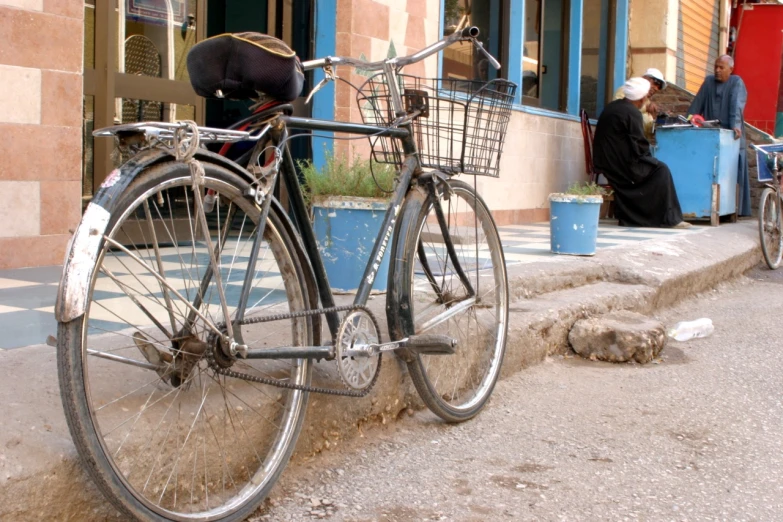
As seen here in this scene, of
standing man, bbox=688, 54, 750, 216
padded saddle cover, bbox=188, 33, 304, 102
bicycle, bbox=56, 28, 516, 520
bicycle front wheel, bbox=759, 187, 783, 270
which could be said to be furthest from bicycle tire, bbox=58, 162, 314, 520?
standing man, bbox=688, 54, 750, 216

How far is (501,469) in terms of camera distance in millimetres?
2850

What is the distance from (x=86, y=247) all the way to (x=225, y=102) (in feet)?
23.8

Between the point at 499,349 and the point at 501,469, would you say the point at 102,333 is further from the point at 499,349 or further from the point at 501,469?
the point at 499,349

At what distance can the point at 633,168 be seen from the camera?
9.60 meters

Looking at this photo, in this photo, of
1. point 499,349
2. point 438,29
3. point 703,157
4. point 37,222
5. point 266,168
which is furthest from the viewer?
point 703,157

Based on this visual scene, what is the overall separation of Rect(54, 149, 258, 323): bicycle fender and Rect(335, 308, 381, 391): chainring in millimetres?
865

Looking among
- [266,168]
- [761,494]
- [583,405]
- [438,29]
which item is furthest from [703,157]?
[266,168]

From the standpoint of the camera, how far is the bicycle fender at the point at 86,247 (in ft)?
5.81

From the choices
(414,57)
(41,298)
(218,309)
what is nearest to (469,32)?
(414,57)

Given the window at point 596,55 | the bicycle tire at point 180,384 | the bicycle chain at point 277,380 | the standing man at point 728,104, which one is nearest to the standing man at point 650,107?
the standing man at point 728,104

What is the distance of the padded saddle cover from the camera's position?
2.30m

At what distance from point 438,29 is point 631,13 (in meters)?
6.22

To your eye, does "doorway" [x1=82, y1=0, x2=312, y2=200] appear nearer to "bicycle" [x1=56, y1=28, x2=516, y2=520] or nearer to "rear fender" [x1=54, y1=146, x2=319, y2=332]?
"bicycle" [x1=56, y1=28, x2=516, y2=520]

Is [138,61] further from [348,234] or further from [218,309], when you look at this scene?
[218,309]
